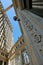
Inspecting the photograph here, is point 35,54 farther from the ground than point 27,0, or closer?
closer

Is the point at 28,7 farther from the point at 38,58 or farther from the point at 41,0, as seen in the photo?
the point at 38,58

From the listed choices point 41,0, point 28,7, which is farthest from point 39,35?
point 28,7

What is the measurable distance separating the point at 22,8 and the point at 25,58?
2.52m

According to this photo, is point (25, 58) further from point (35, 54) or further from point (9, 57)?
point (35, 54)

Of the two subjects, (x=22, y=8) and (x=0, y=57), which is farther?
(x=0, y=57)

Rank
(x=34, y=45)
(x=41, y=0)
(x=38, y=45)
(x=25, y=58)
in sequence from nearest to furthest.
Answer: (x=38, y=45) → (x=34, y=45) → (x=41, y=0) → (x=25, y=58)

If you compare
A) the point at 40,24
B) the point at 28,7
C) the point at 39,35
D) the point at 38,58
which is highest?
the point at 28,7

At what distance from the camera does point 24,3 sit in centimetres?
341

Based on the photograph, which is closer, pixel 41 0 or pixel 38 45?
pixel 38 45

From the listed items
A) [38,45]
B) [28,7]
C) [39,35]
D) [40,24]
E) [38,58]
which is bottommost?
[38,58]

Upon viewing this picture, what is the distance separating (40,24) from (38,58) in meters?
0.46

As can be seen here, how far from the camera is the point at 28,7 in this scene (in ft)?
10.9

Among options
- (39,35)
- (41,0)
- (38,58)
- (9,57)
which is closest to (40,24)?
(39,35)

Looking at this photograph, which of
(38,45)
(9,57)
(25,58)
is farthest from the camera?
(9,57)
